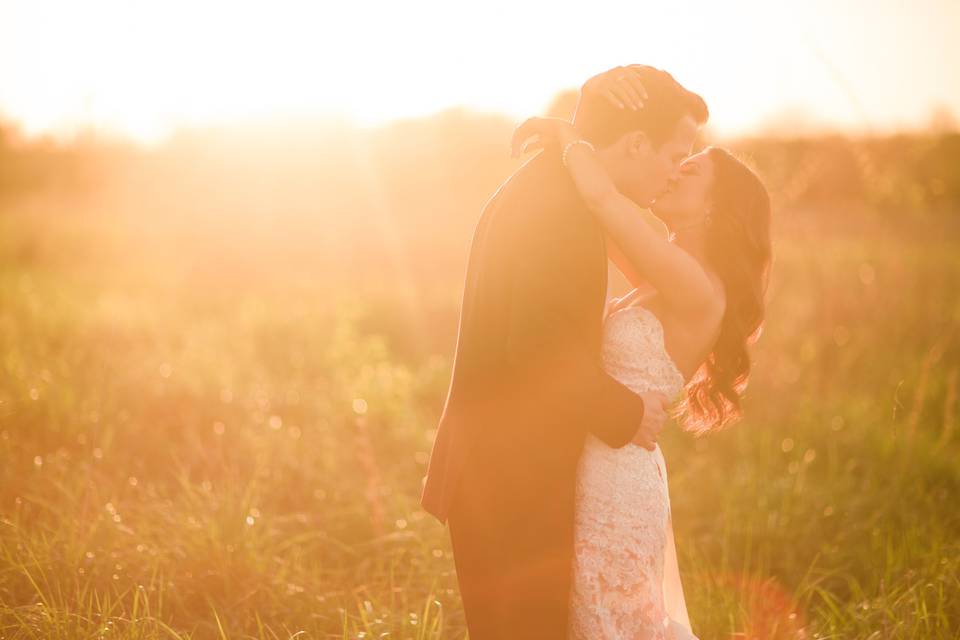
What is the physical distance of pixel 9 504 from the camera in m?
4.15

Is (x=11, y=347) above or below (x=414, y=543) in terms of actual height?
above

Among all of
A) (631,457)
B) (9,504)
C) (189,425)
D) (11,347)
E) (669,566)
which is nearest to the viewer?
(631,457)

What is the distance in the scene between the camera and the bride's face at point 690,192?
9.29ft

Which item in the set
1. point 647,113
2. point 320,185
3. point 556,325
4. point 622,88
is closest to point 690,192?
point 647,113

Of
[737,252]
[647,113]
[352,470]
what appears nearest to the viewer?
[647,113]

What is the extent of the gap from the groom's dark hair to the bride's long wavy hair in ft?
1.20

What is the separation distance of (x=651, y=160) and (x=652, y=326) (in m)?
0.53

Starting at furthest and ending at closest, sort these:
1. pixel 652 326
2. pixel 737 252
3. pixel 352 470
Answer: pixel 352 470, pixel 737 252, pixel 652 326

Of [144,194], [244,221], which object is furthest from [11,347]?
[144,194]

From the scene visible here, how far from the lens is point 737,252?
2.79 metres

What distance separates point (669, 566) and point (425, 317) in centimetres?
667

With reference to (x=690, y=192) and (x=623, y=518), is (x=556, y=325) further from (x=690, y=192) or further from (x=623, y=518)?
(x=690, y=192)

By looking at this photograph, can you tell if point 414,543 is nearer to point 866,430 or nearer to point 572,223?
point 572,223

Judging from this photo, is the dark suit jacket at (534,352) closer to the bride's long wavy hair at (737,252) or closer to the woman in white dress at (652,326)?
the woman in white dress at (652,326)
